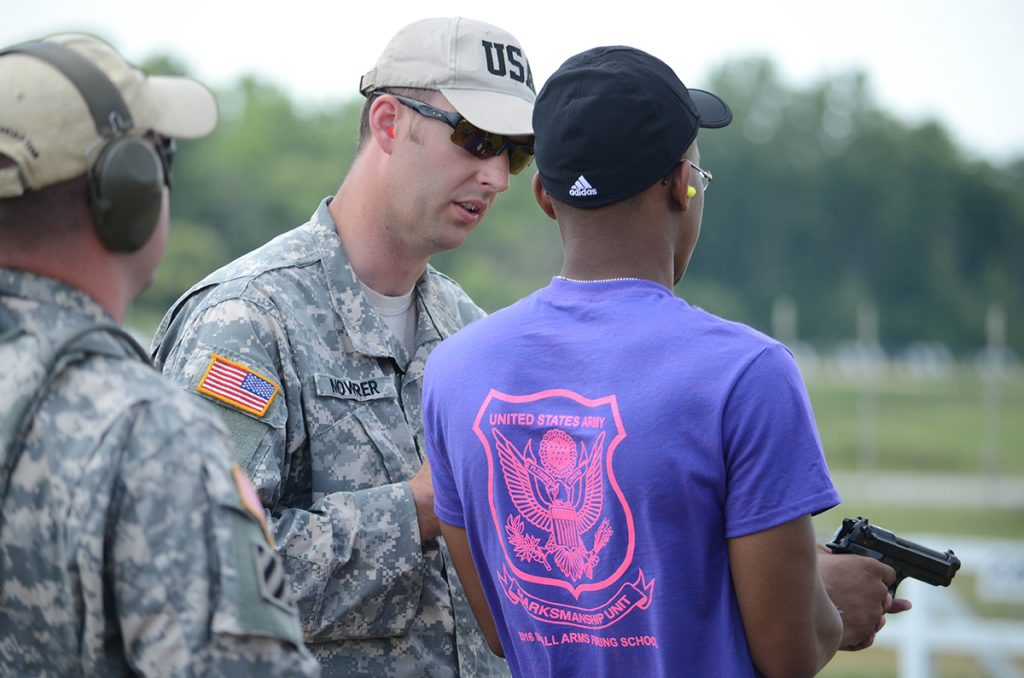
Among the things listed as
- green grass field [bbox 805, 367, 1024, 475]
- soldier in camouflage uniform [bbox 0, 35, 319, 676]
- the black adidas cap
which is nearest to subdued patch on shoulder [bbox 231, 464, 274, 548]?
soldier in camouflage uniform [bbox 0, 35, 319, 676]

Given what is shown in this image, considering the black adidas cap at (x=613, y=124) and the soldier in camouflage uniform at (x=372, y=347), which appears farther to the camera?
the soldier in camouflage uniform at (x=372, y=347)

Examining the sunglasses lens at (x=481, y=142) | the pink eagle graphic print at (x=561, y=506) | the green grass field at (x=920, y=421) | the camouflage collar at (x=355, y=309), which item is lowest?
the green grass field at (x=920, y=421)

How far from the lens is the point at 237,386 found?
112 inches

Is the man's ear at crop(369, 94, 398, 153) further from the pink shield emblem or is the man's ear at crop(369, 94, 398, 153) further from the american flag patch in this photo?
the pink shield emblem

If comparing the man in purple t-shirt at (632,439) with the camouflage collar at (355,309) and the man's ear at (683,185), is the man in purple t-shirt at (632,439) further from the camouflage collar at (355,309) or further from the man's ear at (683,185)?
the camouflage collar at (355,309)

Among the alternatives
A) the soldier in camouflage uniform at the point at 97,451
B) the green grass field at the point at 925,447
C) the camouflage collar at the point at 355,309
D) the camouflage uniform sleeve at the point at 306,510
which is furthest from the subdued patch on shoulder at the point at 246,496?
the green grass field at the point at 925,447

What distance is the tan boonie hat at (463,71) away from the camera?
3.28 metres

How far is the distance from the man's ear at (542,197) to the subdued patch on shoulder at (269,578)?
40.5 inches

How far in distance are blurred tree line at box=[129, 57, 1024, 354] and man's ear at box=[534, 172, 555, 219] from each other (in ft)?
203

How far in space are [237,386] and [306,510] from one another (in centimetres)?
34

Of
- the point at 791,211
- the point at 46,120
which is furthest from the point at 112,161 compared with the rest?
the point at 791,211

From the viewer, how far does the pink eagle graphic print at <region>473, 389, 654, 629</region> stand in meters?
2.27

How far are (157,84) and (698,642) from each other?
131 centimetres

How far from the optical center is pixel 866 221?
7875cm
